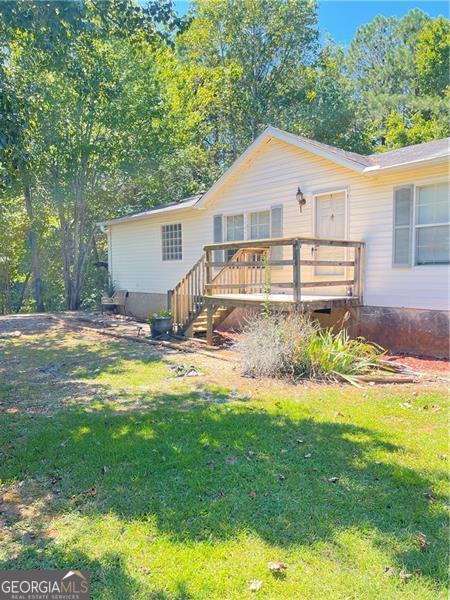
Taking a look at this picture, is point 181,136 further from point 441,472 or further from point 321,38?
point 441,472

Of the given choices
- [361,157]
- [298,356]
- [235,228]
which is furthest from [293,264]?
[235,228]

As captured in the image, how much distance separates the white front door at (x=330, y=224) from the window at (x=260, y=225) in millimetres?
1559

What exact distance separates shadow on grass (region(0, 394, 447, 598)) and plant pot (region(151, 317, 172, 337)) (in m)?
5.28

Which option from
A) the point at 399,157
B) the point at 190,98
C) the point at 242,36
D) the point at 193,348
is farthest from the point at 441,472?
the point at 242,36

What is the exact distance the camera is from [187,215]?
43.7ft

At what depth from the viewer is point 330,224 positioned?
962 centimetres

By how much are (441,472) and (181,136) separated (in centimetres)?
1949

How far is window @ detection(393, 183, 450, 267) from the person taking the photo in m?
7.73

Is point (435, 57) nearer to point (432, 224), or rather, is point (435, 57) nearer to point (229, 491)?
point (432, 224)

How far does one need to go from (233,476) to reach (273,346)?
133 inches

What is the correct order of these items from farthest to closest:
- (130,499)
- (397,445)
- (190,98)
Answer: (190,98), (397,445), (130,499)

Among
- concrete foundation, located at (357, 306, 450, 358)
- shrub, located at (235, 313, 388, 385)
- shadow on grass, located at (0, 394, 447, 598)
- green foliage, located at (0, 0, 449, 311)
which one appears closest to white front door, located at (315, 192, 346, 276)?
concrete foundation, located at (357, 306, 450, 358)

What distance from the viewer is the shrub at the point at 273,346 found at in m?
6.62

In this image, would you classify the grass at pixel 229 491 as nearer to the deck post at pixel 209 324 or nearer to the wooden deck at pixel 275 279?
the wooden deck at pixel 275 279
